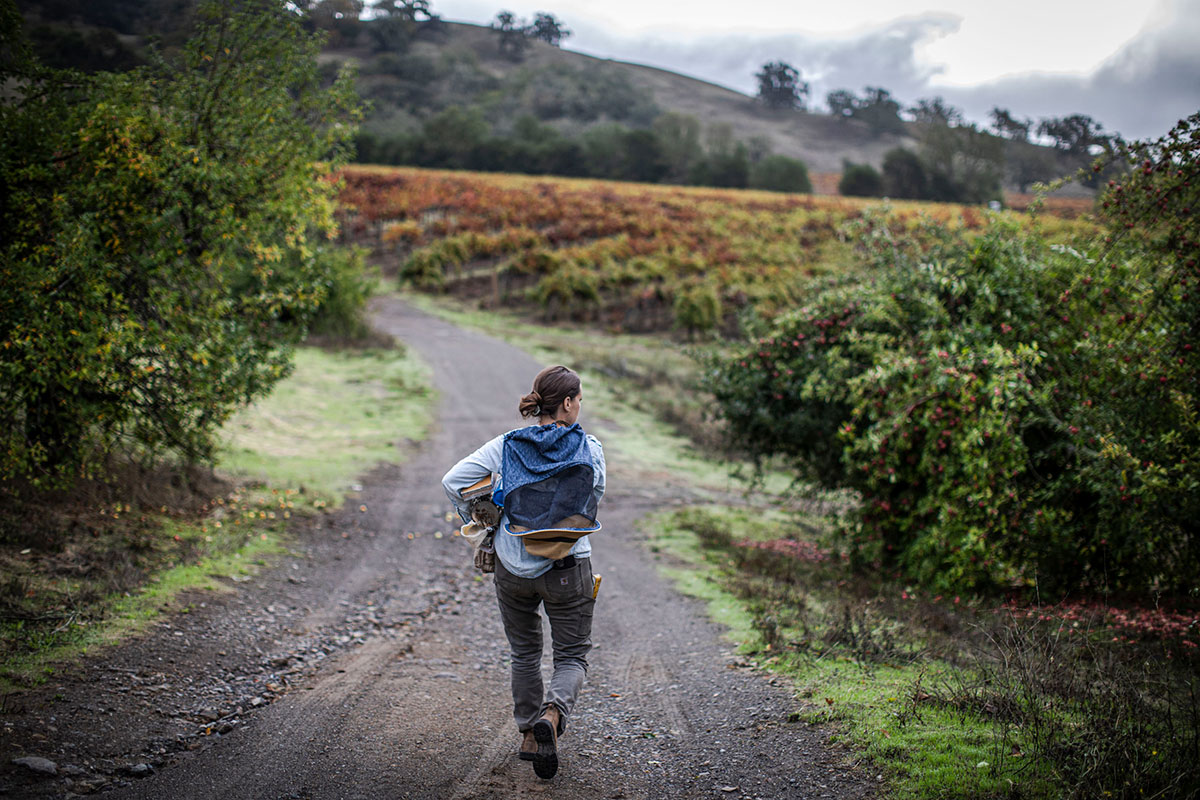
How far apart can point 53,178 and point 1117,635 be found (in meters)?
9.40

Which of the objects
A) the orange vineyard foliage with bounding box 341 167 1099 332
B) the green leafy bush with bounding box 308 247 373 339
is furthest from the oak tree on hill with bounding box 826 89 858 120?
the green leafy bush with bounding box 308 247 373 339

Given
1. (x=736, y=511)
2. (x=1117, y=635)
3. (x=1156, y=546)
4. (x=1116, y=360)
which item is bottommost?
(x=736, y=511)

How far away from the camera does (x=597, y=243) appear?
4319cm

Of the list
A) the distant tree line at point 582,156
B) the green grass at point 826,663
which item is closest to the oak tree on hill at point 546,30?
the distant tree line at point 582,156

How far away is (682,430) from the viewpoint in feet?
60.6

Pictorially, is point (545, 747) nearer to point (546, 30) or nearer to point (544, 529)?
point (544, 529)

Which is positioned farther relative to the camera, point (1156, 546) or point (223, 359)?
point (223, 359)

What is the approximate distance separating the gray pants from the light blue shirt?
7 cm

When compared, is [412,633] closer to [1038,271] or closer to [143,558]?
[143,558]

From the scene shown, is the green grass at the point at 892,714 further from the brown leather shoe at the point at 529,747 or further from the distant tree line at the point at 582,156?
the distant tree line at the point at 582,156

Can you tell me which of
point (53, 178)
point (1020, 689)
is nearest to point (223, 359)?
point (53, 178)

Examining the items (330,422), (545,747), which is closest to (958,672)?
(545,747)

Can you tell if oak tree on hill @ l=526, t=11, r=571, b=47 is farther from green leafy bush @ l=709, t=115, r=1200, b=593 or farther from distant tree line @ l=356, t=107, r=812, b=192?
green leafy bush @ l=709, t=115, r=1200, b=593

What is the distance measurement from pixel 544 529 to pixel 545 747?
1.10 m
